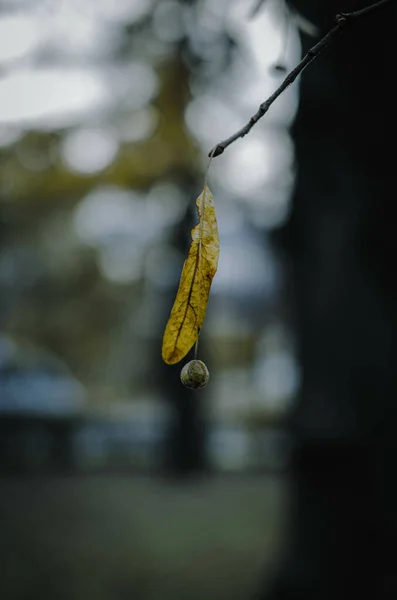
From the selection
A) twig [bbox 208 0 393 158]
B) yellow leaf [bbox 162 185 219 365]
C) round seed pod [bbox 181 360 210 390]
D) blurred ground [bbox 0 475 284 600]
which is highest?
twig [bbox 208 0 393 158]

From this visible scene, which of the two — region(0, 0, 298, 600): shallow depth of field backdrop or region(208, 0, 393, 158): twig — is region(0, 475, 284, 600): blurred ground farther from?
region(208, 0, 393, 158): twig

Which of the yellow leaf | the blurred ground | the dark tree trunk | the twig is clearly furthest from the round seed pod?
the blurred ground

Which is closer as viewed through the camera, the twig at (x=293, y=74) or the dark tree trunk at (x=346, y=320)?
the twig at (x=293, y=74)

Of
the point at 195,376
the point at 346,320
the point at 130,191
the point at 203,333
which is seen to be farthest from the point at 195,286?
the point at 203,333

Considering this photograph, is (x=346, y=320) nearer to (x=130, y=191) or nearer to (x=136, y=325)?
(x=130, y=191)

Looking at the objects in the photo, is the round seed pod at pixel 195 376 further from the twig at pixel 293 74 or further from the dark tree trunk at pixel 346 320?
the dark tree trunk at pixel 346 320

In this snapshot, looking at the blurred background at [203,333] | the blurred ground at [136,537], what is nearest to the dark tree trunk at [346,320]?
the blurred background at [203,333]

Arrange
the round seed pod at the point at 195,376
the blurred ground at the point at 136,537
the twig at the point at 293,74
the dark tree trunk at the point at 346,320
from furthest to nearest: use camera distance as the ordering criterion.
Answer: the blurred ground at the point at 136,537 → the dark tree trunk at the point at 346,320 → the round seed pod at the point at 195,376 → the twig at the point at 293,74

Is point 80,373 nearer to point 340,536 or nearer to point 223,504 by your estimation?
point 223,504
